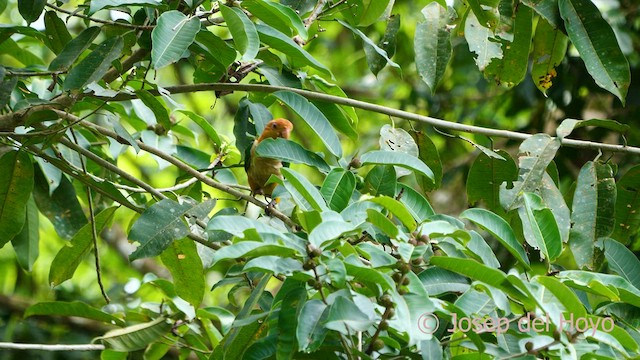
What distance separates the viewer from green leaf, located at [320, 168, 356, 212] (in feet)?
6.96

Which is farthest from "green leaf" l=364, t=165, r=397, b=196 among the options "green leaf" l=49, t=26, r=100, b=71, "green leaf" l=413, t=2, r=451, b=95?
"green leaf" l=49, t=26, r=100, b=71

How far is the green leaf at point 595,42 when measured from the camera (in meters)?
2.33

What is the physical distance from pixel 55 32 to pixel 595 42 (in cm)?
172

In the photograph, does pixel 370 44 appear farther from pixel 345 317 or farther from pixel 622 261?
pixel 345 317

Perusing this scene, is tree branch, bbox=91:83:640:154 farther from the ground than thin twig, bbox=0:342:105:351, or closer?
farther from the ground

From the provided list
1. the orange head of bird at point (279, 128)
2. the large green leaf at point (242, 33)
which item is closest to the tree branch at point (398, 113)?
the large green leaf at point (242, 33)

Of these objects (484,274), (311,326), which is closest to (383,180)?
(484,274)

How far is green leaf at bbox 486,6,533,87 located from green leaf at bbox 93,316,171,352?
4.71 feet

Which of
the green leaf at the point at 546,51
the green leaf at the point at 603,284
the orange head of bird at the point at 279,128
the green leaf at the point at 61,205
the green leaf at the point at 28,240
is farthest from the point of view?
the orange head of bird at the point at 279,128

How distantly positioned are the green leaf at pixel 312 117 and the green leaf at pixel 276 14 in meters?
0.20

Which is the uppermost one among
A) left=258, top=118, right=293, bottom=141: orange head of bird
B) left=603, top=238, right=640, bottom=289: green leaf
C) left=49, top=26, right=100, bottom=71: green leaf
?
left=49, top=26, right=100, bottom=71: green leaf

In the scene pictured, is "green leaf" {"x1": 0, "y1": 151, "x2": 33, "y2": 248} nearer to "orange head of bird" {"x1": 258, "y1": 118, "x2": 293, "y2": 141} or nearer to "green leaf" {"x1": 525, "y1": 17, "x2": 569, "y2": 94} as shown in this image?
"orange head of bird" {"x1": 258, "y1": 118, "x2": 293, "y2": 141}

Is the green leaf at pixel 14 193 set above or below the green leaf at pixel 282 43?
below

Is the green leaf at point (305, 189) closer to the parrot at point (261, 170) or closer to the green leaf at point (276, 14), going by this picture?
the green leaf at point (276, 14)
